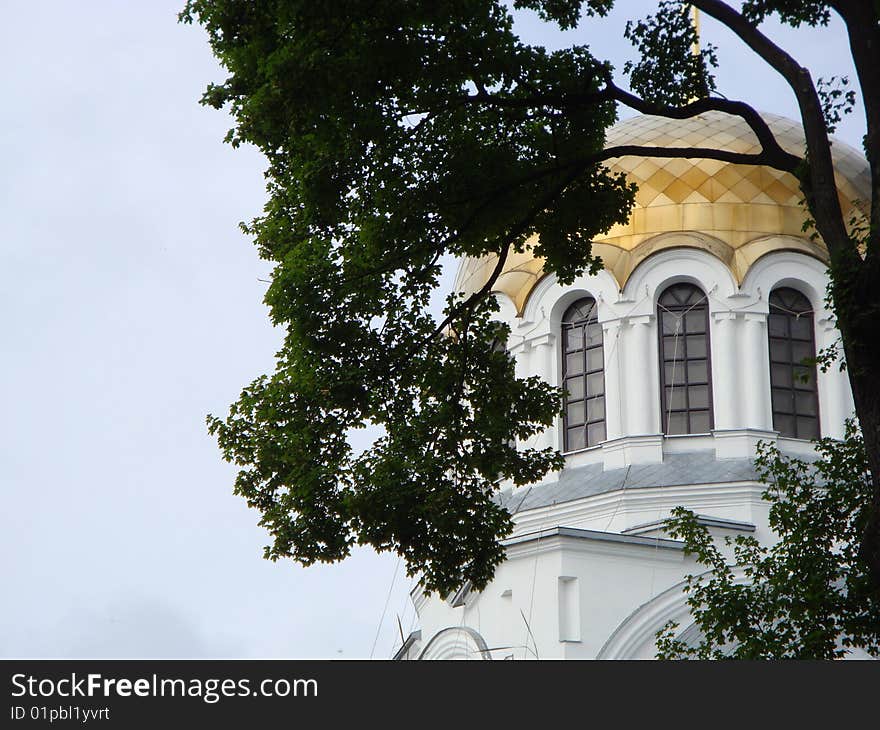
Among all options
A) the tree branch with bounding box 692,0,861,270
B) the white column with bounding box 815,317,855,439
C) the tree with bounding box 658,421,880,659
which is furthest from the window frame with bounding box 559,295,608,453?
the tree branch with bounding box 692,0,861,270

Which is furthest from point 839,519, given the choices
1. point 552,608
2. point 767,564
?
point 552,608

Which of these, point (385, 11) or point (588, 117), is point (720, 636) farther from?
point (385, 11)

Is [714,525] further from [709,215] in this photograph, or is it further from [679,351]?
[709,215]

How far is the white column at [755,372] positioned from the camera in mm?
20672

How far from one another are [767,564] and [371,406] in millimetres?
3392

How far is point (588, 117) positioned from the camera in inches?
447

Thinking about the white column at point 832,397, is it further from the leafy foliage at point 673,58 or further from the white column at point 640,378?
the leafy foliage at point 673,58

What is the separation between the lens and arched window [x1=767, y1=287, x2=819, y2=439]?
68.7 feet

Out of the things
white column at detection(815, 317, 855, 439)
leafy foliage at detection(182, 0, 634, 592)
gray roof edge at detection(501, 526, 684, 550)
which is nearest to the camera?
leafy foliage at detection(182, 0, 634, 592)

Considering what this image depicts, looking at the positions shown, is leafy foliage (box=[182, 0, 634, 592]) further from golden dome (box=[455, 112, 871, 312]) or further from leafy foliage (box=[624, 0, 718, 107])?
golden dome (box=[455, 112, 871, 312])

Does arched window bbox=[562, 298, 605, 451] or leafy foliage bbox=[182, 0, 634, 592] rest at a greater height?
arched window bbox=[562, 298, 605, 451]

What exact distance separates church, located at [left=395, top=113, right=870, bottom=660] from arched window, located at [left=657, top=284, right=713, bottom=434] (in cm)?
2

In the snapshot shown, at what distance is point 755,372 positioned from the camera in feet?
68.4

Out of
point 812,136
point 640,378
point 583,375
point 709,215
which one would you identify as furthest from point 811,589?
point 709,215
